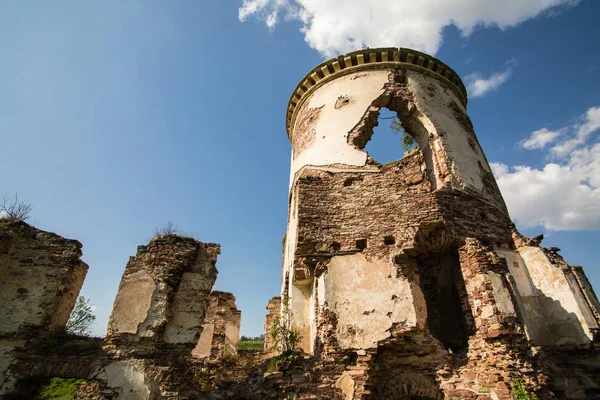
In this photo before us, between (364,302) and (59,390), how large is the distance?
9.42m

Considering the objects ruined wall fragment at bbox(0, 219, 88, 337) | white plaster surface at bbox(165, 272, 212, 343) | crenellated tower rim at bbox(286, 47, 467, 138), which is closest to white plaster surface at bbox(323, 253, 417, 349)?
white plaster surface at bbox(165, 272, 212, 343)

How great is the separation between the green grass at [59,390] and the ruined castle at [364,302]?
4416mm

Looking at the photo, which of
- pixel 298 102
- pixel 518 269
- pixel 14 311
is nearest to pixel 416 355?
pixel 518 269

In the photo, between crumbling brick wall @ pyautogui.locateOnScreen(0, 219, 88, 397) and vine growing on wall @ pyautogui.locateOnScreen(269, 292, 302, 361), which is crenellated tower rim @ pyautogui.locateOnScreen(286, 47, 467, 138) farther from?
crumbling brick wall @ pyautogui.locateOnScreen(0, 219, 88, 397)

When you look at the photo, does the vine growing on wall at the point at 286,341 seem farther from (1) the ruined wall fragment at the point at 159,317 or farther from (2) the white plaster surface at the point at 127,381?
(2) the white plaster surface at the point at 127,381

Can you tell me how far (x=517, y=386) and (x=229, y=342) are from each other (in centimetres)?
903

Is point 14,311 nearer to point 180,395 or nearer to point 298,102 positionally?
point 180,395

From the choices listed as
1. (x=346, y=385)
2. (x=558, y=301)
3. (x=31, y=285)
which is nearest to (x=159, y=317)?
(x=31, y=285)

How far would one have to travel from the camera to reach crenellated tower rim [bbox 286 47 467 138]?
31.6 feet

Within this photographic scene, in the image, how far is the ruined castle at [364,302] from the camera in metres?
5.52

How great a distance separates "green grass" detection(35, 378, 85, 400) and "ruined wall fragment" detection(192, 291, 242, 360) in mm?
3335

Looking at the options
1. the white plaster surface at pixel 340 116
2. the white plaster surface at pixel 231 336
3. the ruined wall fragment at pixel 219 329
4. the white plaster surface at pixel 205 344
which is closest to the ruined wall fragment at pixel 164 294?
the white plaster surface at pixel 340 116

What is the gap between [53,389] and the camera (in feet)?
30.8

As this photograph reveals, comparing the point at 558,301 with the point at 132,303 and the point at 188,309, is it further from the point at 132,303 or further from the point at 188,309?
the point at 132,303
